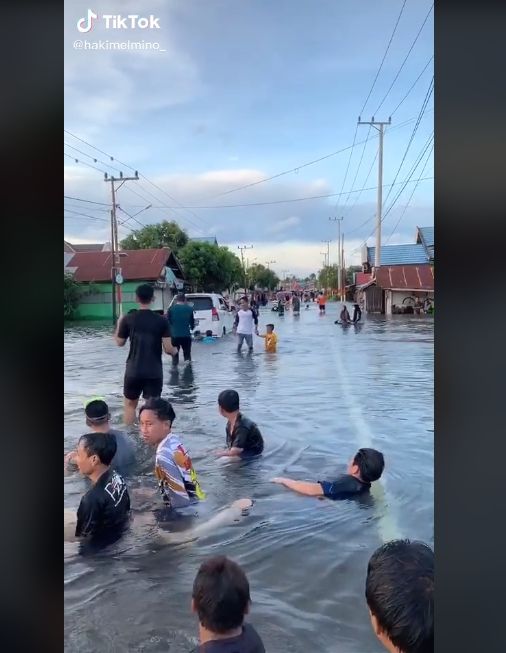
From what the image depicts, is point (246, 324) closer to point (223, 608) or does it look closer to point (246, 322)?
point (246, 322)

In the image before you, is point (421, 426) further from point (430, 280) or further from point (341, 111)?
point (341, 111)

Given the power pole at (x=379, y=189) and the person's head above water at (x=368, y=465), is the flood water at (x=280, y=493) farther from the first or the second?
the power pole at (x=379, y=189)

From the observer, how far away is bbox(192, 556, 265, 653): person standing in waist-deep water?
5.08 ft

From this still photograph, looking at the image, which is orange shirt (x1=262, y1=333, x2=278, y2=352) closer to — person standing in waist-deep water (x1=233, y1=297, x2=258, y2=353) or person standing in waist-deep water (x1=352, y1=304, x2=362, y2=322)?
person standing in waist-deep water (x1=233, y1=297, x2=258, y2=353)

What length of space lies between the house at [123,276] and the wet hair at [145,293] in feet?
0.04

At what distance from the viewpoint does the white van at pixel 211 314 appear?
1940 mm

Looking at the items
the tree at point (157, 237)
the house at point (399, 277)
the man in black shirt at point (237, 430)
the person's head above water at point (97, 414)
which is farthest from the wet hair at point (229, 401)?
the house at point (399, 277)

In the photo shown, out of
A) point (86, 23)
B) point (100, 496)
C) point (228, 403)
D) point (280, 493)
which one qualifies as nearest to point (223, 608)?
point (280, 493)

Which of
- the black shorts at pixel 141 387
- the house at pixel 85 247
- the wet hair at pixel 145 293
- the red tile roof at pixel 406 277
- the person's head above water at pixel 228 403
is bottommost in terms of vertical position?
the person's head above water at pixel 228 403

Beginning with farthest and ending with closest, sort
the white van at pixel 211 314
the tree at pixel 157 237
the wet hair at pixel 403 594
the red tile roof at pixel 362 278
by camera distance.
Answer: the red tile roof at pixel 362 278 → the white van at pixel 211 314 → the tree at pixel 157 237 → the wet hair at pixel 403 594

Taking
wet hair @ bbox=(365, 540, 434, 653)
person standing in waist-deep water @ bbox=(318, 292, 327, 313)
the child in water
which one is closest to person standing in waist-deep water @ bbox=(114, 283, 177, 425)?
the child in water

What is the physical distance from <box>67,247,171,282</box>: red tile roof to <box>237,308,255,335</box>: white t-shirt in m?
0.37

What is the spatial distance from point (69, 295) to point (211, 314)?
1.62 feet
